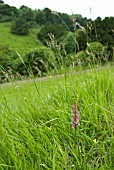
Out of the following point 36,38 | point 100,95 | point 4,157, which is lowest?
point 36,38

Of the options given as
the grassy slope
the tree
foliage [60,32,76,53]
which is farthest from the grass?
the tree

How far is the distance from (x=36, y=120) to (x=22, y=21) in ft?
244

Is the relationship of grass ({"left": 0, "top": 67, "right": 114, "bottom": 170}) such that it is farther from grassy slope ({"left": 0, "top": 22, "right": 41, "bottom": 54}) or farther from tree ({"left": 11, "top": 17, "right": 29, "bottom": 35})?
tree ({"left": 11, "top": 17, "right": 29, "bottom": 35})

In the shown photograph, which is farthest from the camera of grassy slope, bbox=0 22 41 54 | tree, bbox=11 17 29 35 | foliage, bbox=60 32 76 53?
tree, bbox=11 17 29 35

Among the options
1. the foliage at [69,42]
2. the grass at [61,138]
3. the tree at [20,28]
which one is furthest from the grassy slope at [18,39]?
the grass at [61,138]

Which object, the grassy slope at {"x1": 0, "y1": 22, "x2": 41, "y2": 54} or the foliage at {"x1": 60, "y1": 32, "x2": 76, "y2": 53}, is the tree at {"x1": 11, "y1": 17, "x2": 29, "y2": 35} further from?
the foliage at {"x1": 60, "y1": 32, "x2": 76, "y2": 53}

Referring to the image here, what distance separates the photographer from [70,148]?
1803 mm

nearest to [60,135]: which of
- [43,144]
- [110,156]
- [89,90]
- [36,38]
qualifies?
[43,144]

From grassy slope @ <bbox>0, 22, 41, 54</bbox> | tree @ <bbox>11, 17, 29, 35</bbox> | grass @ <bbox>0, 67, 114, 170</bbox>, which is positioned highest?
grass @ <bbox>0, 67, 114, 170</bbox>

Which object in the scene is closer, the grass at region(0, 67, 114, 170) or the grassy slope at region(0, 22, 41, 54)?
the grass at region(0, 67, 114, 170)

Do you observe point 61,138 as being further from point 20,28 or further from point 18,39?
point 20,28

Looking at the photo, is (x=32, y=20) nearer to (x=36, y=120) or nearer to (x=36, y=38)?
(x=36, y=38)

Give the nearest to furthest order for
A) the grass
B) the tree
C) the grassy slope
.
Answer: the grass → the grassy slope → the tree

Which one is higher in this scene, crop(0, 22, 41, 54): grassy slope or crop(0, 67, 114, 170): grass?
crop(0, 67, 114, 170): grass
